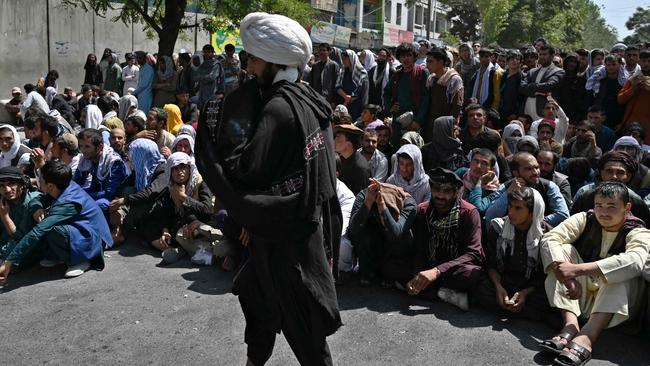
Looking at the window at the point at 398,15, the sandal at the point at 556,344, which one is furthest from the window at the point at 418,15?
the sandal at the point at 556,344

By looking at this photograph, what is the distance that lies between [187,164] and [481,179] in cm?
277

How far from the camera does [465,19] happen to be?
43.3 meters

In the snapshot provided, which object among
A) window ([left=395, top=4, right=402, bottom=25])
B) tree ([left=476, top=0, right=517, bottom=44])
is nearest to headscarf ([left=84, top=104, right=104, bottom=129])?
tree ([left=476, top=0, right=517, bottom=44])

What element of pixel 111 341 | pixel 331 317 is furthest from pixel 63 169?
pixel 331 317

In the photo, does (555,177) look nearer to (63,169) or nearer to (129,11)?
(63,169)

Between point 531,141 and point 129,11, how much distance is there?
397 inches

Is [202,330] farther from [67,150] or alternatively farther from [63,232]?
[67,150]

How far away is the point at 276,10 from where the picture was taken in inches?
508

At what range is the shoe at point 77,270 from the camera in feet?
16.8

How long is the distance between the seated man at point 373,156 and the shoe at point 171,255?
2067mm

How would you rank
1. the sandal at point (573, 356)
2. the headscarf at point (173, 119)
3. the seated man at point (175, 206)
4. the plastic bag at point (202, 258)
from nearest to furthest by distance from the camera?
1. the sandal at point (573, 356)
2. the plastic bag at point (202, 258)
3. the seated man at point (175, 206)
4. the headscarf at point (173, 119)

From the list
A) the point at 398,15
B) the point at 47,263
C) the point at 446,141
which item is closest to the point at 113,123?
the point at 47,263

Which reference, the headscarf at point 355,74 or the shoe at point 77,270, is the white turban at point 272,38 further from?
the headscarf at point 355,74

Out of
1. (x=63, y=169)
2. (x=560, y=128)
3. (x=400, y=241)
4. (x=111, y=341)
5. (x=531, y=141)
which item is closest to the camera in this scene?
(x=111, y=341)
